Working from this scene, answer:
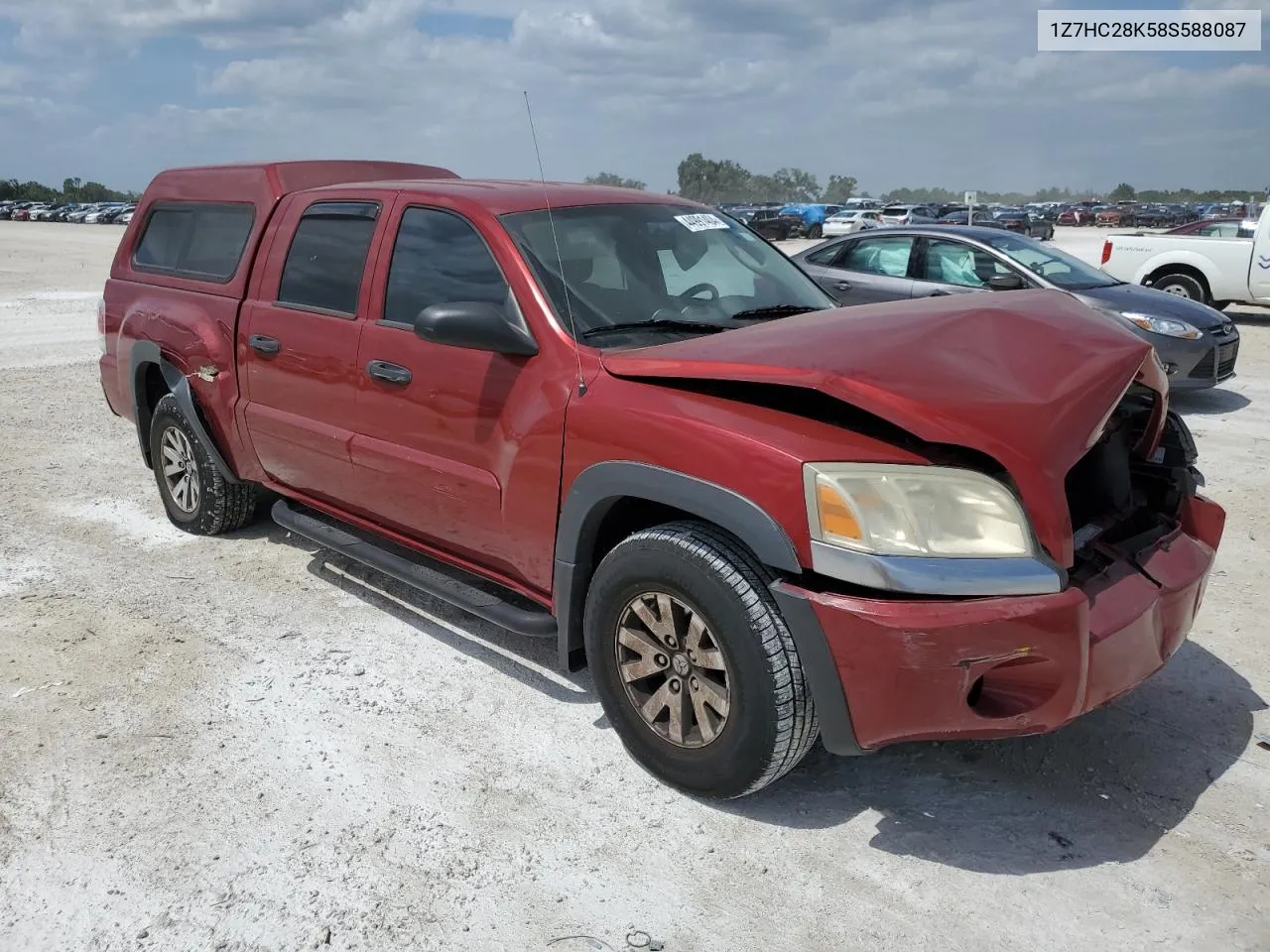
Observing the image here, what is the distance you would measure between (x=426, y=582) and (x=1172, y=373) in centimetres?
688

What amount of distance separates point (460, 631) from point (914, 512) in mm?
2295

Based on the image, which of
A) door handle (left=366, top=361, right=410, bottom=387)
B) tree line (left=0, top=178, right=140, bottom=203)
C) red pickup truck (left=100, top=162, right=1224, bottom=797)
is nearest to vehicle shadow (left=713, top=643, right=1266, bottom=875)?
red pickup truck (left=100, top=162, right=1224, bottom=797)

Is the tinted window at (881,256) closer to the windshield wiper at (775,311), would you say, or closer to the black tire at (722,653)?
the windshield wiper at (775,311)

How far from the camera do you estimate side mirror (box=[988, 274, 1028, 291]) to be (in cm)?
783

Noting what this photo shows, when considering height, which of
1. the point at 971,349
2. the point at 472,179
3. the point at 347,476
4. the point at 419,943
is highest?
the point at 472,179

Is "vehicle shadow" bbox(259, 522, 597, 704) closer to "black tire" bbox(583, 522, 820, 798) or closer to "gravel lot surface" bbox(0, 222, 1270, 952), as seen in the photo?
"gravel lot surface" bbox(0, 222, 1270, 952)

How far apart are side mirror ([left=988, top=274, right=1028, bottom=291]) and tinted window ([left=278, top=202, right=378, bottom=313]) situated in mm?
5101

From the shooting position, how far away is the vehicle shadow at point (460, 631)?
12.8 feet

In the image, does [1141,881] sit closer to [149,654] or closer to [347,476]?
[347,476]

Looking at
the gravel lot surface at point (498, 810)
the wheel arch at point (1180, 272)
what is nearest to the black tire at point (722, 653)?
the gravel lot surface at point (498, 810)

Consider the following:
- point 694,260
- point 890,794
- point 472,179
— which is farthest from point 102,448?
point 890,794

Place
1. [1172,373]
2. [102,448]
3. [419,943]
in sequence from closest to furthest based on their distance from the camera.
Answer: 1. [419,943]
2. [102,448]
3. [1172,373]

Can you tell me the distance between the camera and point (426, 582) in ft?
12.8

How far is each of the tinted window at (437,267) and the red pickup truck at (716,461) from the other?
0.04 ft
